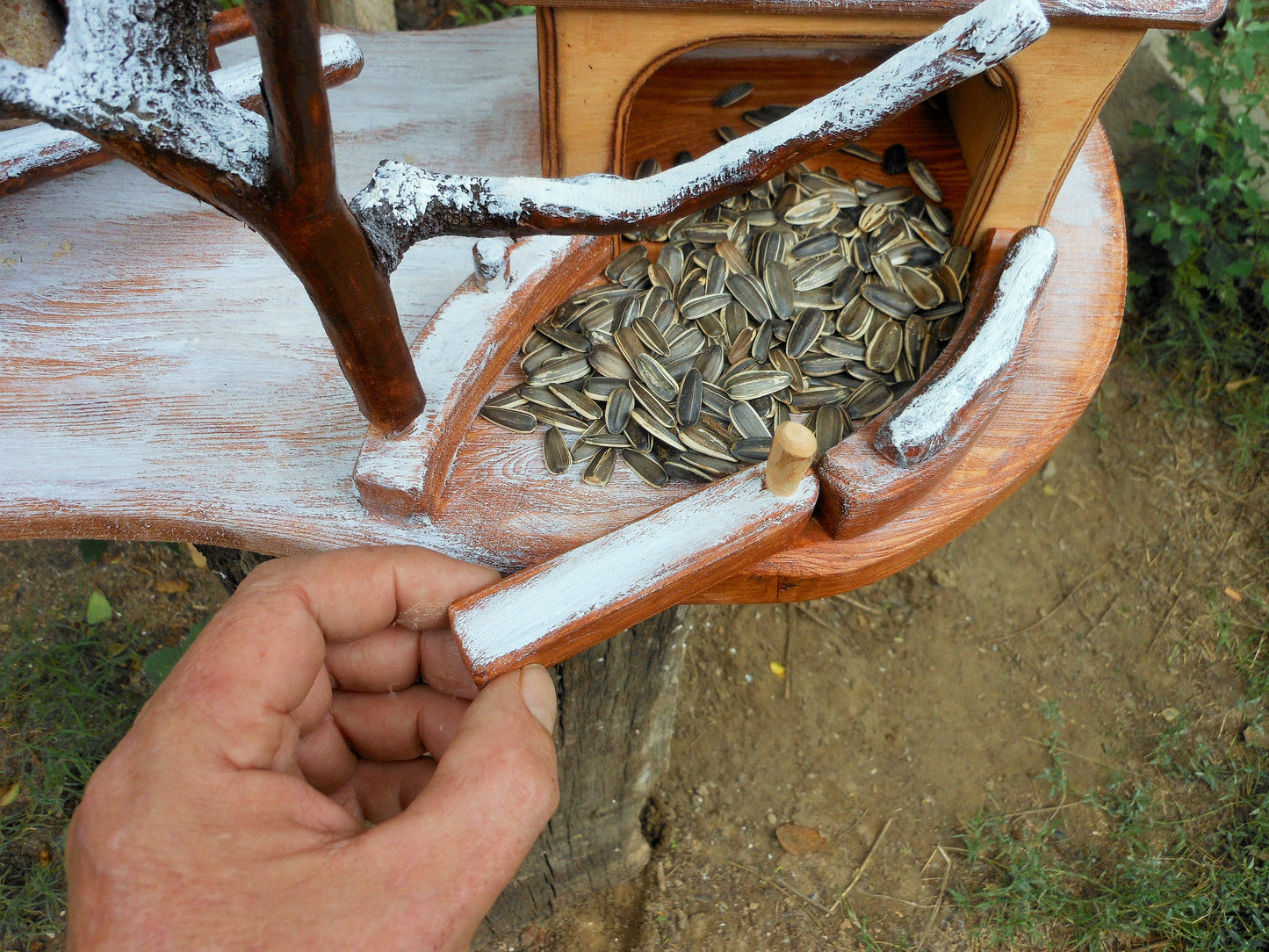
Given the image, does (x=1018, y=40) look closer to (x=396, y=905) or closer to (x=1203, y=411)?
(x=396, y=905)

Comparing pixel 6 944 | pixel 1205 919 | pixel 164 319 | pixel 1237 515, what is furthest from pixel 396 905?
pixel 1237 515

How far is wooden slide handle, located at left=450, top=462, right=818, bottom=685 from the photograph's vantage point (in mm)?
819

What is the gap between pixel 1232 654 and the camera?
1997mm

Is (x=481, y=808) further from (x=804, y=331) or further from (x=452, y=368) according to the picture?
(x=804, y=331)

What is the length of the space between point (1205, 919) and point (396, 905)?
1.65 metres

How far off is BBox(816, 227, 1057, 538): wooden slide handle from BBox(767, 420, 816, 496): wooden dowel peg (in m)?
0.07

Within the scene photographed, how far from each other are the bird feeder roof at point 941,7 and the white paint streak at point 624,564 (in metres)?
0.45

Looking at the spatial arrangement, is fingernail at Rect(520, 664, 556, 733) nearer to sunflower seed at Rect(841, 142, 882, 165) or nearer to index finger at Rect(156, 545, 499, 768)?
index finger at Rect(156, 545, 499, 768)

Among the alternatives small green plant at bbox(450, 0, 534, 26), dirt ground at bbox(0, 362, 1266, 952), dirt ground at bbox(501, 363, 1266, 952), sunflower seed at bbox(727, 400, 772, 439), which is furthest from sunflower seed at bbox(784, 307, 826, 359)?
small green plant at bbox(450, 0, 534, 26)

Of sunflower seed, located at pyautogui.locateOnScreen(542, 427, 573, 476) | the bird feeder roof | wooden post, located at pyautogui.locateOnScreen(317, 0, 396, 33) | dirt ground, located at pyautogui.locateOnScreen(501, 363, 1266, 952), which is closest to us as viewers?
the bird feeder roof

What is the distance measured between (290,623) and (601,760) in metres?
0.84

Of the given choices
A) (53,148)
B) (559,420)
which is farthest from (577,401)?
(53,148)

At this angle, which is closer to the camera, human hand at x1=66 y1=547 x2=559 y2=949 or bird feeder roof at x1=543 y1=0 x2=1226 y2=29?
human hand at x1=66 y1=547 x2=559 y2=949

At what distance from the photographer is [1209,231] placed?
6.86 feet
